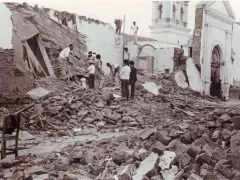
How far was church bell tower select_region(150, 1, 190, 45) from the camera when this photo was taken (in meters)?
38.8

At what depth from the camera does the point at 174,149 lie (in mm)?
6602

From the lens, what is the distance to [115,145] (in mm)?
7871

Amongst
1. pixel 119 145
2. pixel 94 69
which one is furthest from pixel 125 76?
pixel 119 145

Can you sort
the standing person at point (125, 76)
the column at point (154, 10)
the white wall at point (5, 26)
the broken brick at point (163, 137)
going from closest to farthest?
the broken brick at point (163, 137)
the standing person at point (125, 76)
the white wall at point (5, 26)
the column at point (154, 10)

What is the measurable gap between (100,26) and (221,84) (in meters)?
9.95

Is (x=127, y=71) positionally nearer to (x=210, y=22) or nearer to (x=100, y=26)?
(x=100, y=26)

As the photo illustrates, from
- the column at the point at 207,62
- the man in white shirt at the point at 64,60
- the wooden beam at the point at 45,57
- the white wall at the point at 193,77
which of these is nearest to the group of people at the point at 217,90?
the column at the point at 207,62

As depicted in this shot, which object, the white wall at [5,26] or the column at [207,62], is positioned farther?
the column at [207,62]

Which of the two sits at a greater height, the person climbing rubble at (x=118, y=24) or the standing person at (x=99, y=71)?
the person climbing rubble at (x=118, y=24)

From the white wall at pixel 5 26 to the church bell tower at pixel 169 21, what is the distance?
25.6m

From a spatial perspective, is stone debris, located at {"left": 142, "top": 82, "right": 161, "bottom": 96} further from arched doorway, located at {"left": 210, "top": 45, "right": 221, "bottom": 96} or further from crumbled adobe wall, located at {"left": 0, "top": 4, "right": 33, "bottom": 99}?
arched doorway, located at {"left": 210, "top": 45, "right": 221, "bottom": 96}

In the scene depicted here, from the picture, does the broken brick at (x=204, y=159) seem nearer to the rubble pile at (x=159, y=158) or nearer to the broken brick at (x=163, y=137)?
the rubble pile at (x=159, y=158)

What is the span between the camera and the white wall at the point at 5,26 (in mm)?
14227

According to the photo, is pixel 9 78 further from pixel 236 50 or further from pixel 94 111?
pixel 236 50
